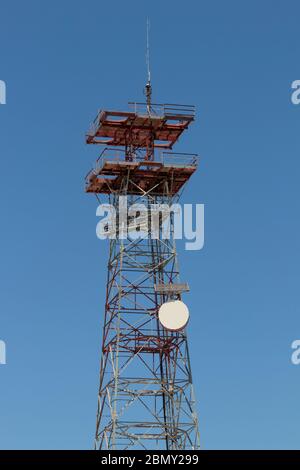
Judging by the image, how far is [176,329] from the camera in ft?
296

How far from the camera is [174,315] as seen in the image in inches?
3556

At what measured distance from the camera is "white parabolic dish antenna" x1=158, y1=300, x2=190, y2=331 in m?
90.1

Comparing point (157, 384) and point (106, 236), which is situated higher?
point (106, 236)

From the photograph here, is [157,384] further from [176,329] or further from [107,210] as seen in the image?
[107,210]

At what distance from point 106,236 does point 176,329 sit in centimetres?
960

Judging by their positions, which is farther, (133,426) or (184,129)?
(184,129)

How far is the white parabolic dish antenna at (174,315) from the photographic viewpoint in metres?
90.1

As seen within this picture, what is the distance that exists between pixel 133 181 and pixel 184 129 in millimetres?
5327
